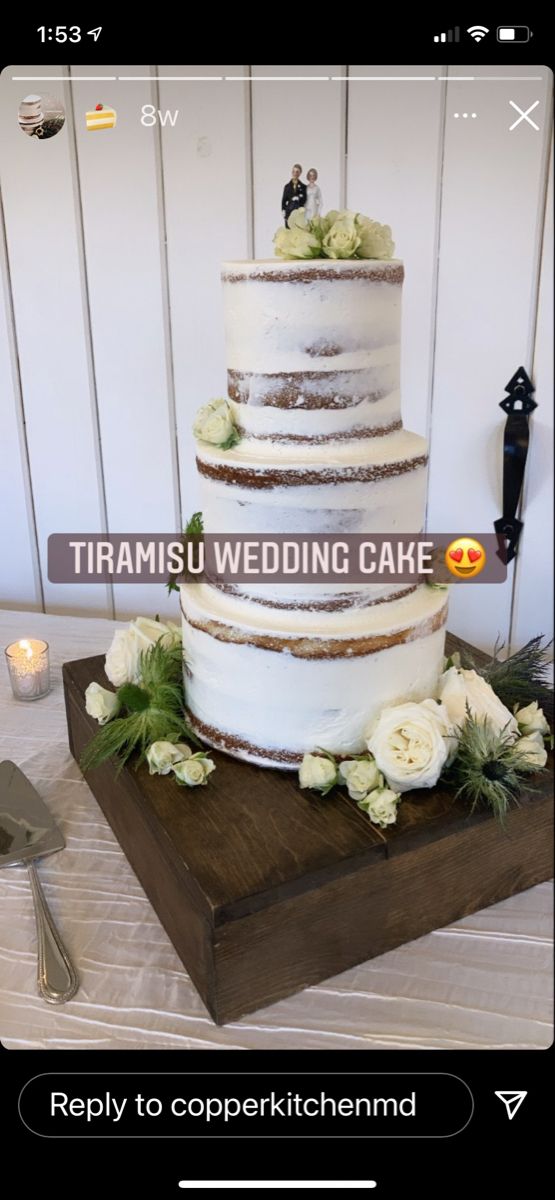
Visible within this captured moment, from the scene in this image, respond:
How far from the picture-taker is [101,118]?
1265mm

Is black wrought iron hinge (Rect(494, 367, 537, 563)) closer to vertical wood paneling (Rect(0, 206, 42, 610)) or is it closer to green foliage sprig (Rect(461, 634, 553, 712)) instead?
green foliage sprig (Rect(461, 634, 553, 712))

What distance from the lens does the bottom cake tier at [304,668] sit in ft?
2.29

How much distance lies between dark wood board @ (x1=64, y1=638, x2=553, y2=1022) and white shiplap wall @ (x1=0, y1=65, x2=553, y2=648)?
0.64 meters

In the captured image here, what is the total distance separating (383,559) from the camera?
0.70m

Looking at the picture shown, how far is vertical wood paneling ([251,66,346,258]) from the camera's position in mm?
1183

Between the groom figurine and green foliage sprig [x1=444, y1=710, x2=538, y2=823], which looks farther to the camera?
the groom figurine

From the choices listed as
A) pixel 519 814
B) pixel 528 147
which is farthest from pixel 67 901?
pixel 528 147

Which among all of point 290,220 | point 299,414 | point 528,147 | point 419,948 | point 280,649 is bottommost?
point 419,948

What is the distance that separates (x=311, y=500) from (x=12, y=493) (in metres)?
1.05

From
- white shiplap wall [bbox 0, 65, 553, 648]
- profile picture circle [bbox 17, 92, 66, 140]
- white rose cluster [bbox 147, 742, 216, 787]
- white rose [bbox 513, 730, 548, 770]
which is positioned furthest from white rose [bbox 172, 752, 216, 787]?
profile picture circle [bbox 17, 92, 66, 140]

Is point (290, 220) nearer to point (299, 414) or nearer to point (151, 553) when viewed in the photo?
point (299, 414)
